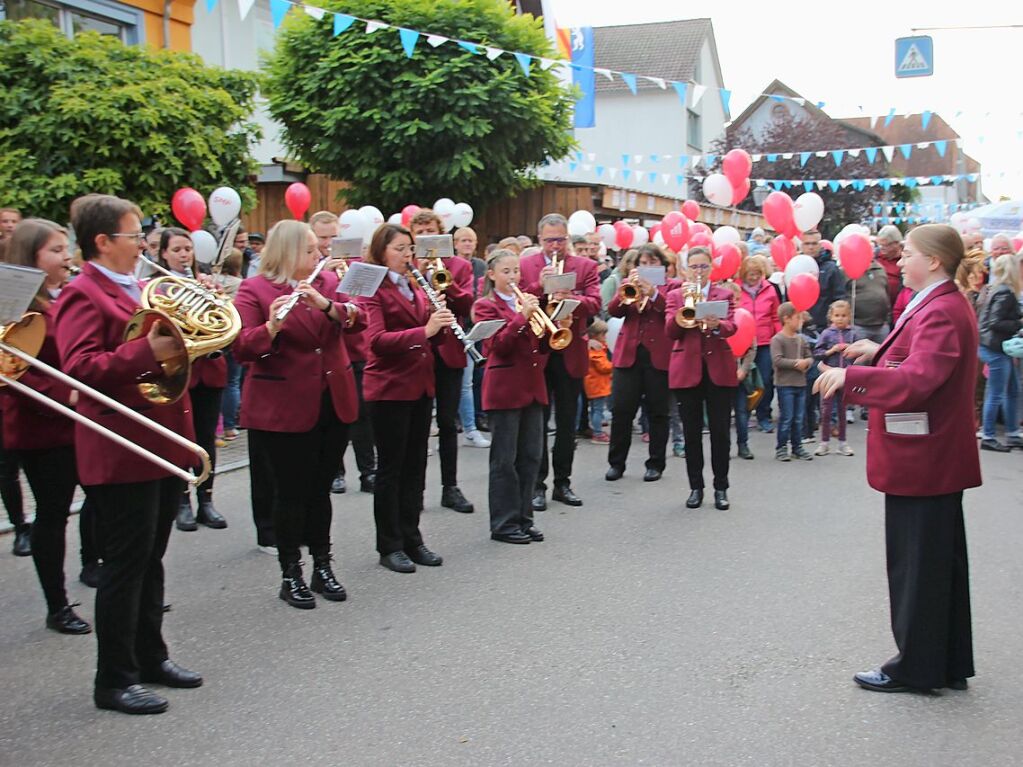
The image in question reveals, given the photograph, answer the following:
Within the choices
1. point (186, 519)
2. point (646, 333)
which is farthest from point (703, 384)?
point (186, 519)

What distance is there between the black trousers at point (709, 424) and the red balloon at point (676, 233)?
5.27 m

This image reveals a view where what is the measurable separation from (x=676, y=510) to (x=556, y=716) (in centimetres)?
384

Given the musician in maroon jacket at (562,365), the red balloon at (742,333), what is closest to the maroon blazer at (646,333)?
the musician in maroon jacket at (562,365)

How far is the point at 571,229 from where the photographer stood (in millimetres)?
13836

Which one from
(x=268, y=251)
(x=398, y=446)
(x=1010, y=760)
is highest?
(x=268, y=251)

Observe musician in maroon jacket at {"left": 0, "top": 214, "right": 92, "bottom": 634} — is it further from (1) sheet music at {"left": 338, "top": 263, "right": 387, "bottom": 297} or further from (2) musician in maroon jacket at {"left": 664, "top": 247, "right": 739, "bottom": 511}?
(2) musician in maroon jacket at {"left": 664, "top": 247, "right": 739, "bottom": 511}

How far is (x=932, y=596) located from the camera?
4336mm

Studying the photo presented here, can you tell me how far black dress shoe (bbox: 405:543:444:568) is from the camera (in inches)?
249

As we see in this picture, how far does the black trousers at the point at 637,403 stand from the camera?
29.5ft

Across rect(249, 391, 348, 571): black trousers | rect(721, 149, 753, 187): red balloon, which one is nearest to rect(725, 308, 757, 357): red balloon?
rect(249, 391, 348, 571): black trousers

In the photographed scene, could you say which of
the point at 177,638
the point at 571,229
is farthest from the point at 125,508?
the point at 571,229

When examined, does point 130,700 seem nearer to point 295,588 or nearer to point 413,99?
point 295,588

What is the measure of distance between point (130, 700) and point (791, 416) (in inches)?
290

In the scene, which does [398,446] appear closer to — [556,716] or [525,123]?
[556,716]
